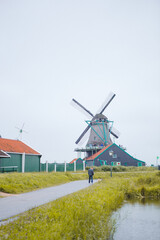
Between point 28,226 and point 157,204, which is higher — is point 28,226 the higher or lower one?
the higher one

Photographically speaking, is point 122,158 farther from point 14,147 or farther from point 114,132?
point 14,147

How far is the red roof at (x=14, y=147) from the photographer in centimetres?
2846

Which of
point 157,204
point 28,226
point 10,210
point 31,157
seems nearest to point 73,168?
point 31,157

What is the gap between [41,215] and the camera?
759cm


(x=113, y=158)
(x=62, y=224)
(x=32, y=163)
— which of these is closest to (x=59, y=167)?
(x=32, y=163)

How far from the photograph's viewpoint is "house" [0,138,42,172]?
27.2m

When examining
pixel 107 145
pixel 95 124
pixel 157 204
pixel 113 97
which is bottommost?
pixel 157 204

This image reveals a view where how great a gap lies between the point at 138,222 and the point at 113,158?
3603cm

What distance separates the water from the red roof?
17042 millimetres

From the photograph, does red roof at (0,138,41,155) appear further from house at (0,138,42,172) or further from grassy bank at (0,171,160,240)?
grassy bank at (0,171,160,240)

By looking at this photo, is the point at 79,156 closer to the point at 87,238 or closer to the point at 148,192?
the point at 148,192

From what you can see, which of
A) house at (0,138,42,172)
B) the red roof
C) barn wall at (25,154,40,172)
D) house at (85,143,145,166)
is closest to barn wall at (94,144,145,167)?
house at (85,143,145,166)

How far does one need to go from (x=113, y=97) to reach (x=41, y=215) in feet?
154

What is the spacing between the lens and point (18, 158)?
29.2 meters
